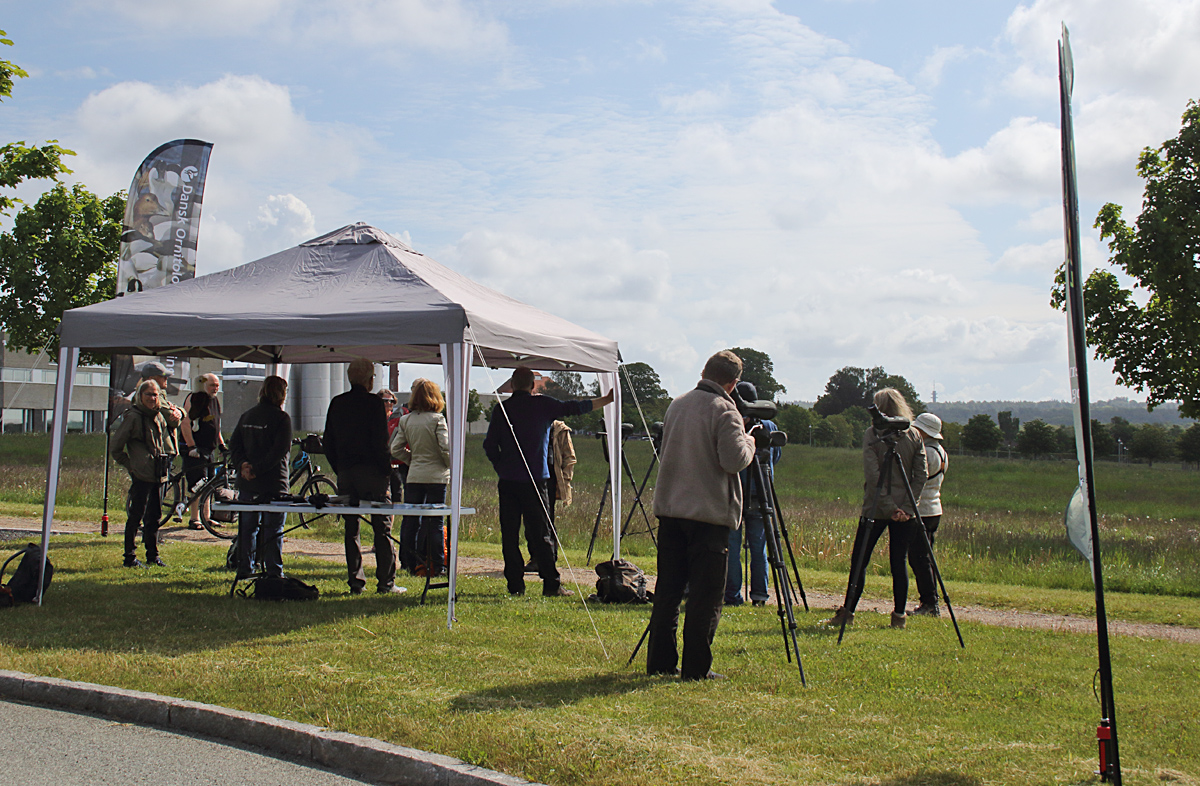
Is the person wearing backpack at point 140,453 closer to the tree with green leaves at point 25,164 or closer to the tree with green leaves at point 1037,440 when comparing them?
the tree with green leaves at point 25,164

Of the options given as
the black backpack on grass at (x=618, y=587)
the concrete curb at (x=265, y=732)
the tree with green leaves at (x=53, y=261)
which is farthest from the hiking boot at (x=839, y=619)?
the tree with green leaves at (x=53, y=261)

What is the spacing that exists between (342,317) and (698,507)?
11.6 feet

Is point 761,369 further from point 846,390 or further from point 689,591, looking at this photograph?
point 689,591

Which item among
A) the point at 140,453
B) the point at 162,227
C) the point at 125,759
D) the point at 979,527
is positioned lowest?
the point at 125,759

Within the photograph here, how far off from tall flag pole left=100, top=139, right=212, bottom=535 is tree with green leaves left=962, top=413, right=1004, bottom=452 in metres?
83.2

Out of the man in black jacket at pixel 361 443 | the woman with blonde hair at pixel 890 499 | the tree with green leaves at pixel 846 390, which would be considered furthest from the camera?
the tree with green leaves at pixel 846 390

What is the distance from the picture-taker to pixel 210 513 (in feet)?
40.2

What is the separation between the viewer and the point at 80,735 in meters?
4.93

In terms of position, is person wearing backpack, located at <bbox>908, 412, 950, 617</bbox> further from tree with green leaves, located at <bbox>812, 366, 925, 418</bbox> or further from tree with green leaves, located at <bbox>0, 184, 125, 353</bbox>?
tree with green leaves, located at <bbox>812, 366, 925, 418</bbox>

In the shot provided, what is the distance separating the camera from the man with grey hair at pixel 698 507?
564cm

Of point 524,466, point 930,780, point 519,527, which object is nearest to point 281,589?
point 519,527

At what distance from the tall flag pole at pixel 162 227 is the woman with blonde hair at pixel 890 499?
34.7 ft

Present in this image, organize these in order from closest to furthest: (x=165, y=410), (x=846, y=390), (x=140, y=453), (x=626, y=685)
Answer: (x=626, y=685) → (x=140, y=453) → (x=165, y=410) → (x=846, y=390)

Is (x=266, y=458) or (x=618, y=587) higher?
(x=266, y=458)
